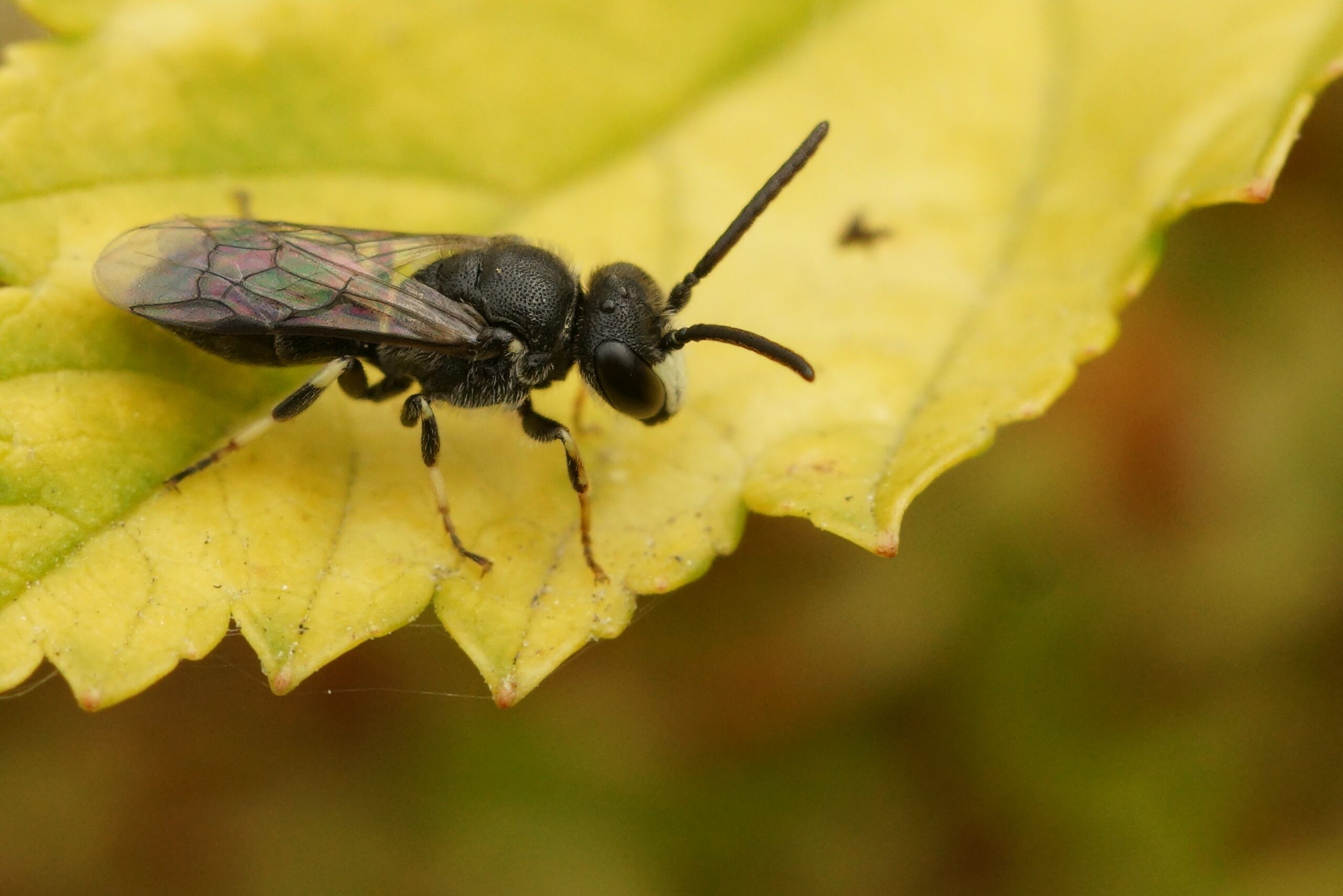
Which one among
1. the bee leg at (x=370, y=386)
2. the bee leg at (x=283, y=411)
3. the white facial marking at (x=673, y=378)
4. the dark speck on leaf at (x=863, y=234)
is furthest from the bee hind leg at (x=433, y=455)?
the dark speck on leaf at (x=863, y=234)

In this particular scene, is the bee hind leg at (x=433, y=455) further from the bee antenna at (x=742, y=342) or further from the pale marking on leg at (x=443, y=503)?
the bee antenna at (x=742, y=342)

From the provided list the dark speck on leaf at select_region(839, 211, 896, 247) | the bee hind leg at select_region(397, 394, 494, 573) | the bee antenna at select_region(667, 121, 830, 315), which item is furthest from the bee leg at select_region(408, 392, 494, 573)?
the dark speck on leaf at select_region(839, 211, 896, 247)

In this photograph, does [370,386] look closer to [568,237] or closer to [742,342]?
[568,237]

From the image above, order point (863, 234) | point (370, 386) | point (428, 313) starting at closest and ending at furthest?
point (428, 313), point (370, 386), point (863, 234)

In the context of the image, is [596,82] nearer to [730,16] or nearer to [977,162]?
[730,16]

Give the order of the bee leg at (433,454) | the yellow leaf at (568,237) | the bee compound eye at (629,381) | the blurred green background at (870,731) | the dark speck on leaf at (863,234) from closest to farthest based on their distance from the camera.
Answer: the yellow leaf at (568,237)
the bee leg at (433,454)
the bee compound eye at (629,381)
the dark speck on leaf at (863,234)
the blurred green background at (870,731)

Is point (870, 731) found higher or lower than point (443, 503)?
lower

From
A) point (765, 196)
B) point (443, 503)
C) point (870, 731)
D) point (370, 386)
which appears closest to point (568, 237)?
point (370, 386)
